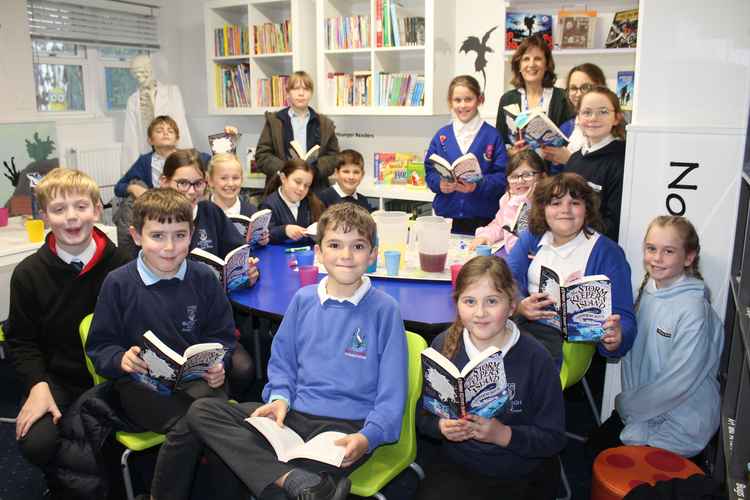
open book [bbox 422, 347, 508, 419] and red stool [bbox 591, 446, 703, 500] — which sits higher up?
open book [bbox 422, 347, 508, 419]

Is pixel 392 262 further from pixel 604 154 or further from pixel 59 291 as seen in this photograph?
pixel 59 291

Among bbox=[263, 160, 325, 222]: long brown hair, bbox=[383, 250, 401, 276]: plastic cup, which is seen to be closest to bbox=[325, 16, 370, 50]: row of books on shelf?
bbox=[263, 160, 325, 222]: long brown hair

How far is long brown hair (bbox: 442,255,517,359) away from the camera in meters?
1.80

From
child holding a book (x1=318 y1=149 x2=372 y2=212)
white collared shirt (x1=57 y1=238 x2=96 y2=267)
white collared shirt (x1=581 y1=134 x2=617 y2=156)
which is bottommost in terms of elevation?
white collared shirt (x1=57 y1=238 x2=96 y2=267)

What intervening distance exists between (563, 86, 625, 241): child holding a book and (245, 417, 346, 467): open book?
1.57 metres

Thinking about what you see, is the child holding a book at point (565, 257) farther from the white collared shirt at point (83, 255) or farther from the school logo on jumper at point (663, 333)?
the white collared shirt at point (83, 255)

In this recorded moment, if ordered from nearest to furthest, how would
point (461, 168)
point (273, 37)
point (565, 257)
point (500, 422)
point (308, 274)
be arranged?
point (500, 422) < point (565, 257) < point (308, 274) < point (461, 168) < point (273, 37)

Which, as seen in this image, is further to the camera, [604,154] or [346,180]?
[346,180]

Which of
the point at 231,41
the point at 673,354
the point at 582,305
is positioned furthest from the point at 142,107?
the point at 673,354

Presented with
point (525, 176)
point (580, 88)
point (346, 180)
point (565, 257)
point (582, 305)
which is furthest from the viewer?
point (346, 180)

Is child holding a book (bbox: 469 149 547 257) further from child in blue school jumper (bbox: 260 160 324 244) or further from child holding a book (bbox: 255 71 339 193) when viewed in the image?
child holding a book (bbox: 255 71 339 193)

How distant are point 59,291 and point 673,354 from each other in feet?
6.94

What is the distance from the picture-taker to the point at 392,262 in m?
2.57

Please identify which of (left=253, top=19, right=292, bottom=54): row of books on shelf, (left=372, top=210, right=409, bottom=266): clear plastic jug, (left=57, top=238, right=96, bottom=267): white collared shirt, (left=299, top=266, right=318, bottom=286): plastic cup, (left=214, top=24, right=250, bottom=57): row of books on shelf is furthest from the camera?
(left=214, top=24, right=250, bottom=57): row of books on shelf
